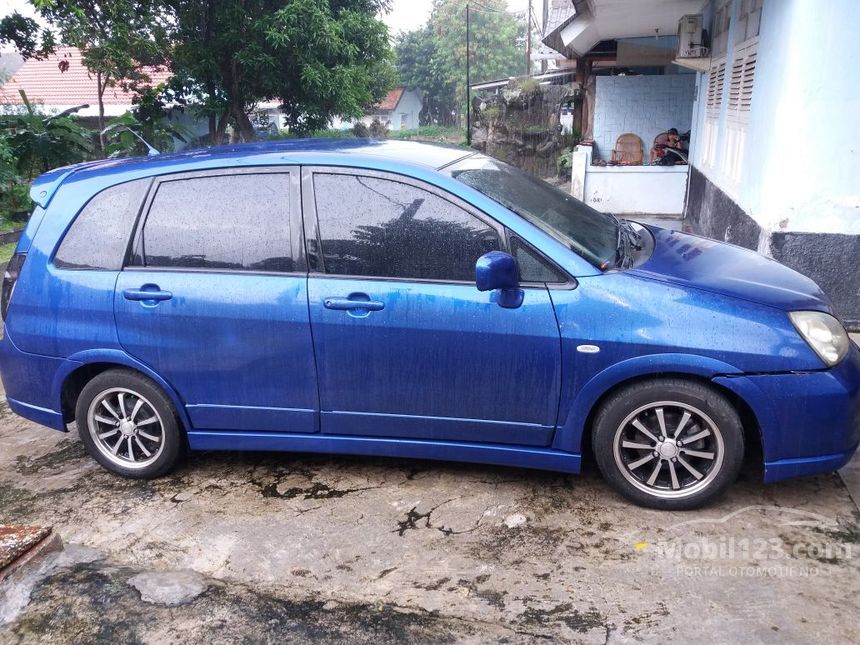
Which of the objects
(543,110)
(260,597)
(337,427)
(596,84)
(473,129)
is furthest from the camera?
(473,129)

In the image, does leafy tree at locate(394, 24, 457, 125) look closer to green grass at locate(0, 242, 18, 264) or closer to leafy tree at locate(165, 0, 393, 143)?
leafy tree at locate(165, 0, 393, 143)

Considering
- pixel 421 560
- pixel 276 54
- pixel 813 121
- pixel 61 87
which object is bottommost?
pixel 421 560

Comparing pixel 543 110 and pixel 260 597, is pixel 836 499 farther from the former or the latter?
pixel 543 110

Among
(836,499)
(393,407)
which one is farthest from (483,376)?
(836,499)

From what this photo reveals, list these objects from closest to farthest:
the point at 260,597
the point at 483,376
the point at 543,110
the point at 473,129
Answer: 1. the point at 260,597
2. the point at 483,376
3. the point at 543,110
4. the point at 473,129

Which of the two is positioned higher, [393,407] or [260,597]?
[393,407]

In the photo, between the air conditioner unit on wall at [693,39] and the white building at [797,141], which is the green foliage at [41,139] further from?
the white building at [797,141]

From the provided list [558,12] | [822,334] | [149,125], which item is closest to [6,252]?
[149,125]

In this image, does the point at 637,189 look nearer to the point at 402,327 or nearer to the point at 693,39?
the point at 693,39

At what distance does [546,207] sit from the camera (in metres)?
3.76

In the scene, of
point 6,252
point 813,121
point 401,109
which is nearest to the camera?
point 813,121

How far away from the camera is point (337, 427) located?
12.0 ft

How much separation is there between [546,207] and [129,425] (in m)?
2.48

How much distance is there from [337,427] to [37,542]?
1373mm
